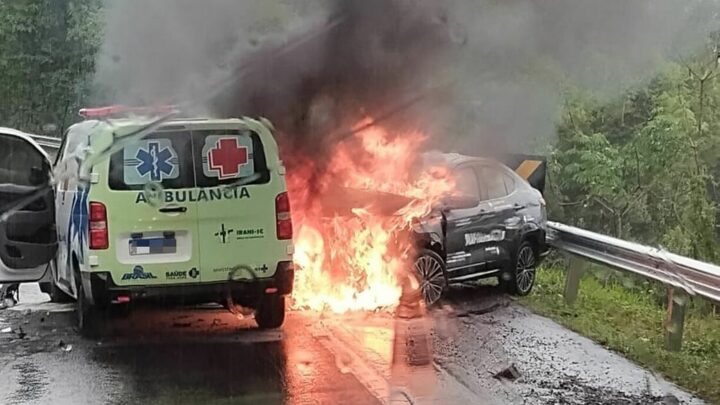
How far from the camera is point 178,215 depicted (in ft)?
25.8

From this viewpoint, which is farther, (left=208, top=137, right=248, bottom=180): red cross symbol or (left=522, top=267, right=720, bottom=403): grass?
(left=208, top=137, right=248, bottom=180): red cross symbol

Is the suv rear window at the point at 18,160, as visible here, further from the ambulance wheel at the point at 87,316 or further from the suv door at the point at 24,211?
the ambulance wheel at the point at 87,316

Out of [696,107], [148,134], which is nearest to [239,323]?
[148,134]

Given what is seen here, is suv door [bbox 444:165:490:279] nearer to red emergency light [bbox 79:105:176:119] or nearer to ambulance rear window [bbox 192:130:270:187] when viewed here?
ambulance rear window [bbox 192:130:270:187]

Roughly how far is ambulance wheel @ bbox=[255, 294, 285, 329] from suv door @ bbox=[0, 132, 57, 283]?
2132 mm

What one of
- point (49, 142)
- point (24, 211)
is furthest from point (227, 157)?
point (49, 142)

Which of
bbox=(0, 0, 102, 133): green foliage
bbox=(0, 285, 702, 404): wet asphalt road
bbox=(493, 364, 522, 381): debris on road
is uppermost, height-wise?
bbox=(0, 0, 102, 133): green foliage

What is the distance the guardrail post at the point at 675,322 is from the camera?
25.3 ft

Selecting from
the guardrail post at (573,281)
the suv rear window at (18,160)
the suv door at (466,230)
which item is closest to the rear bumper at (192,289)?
the suv rear window at (18,160)

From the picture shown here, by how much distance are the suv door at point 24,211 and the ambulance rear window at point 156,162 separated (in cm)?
158

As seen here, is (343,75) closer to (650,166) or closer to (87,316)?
(87,316)

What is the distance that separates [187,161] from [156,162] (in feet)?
0.81

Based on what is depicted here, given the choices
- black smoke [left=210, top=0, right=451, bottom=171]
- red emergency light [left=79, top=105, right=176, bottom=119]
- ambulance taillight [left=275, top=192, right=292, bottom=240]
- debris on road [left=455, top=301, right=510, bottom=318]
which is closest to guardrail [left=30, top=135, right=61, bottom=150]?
red emergency light [left=79, top=105, right=176, bottom=119]

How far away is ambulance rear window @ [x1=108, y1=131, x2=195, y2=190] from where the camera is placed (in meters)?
7.82
